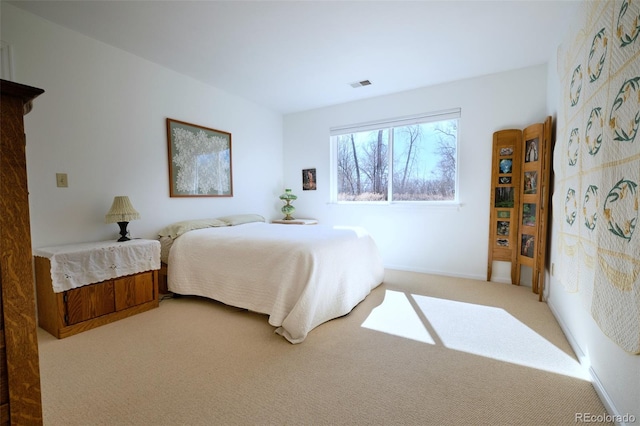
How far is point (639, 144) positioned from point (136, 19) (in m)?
3.28

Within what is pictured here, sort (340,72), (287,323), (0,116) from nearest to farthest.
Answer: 1. (0,116)
2. (287,323)
3. (340,72)

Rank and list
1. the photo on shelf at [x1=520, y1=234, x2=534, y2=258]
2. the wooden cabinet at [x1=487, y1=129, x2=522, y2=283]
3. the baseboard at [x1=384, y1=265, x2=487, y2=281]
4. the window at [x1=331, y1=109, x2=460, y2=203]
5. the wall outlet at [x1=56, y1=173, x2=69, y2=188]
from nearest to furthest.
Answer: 1. the wall outlet at [x1=56, y1=173, x2=69, y2=188]
2. the photo on shelf at [x1=520, y1=234, x2=534, y2=258]
3. the wooden cabinet at [x1=487, y1=129, x2=522, y2=283]
4. the baseboard at [x1=384, y1=265, x2=487, y2=281]
5. the window at [x1=331, y1=109, x2=460, y2=203]

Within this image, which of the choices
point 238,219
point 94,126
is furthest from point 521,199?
point 94,126

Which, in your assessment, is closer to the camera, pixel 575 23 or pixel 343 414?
pixel 343 414

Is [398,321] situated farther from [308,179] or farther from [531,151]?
[308,179]

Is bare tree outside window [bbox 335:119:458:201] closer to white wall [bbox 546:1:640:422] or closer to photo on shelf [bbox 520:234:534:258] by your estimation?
photo on shelf [bbox 520:234:534:258]

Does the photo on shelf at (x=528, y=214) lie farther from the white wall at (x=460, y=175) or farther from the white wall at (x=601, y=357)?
the white wall at (x=601, y=357)

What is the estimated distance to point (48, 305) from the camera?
2.14 meters

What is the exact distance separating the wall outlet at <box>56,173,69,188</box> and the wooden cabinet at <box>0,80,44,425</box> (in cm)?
222

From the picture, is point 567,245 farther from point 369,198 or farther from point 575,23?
point 369,198

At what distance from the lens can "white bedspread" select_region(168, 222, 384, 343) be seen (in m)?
2.16

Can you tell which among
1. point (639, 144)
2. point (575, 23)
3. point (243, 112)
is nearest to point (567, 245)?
point (639, 144)

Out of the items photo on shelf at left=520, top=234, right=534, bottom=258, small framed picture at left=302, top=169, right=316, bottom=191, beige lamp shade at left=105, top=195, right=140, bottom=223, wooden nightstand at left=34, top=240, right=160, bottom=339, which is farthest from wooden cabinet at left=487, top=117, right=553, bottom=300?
beige lamp shade at left=105, top=195, right=140, bottom=223

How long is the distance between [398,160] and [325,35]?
207 cm
